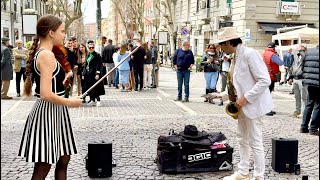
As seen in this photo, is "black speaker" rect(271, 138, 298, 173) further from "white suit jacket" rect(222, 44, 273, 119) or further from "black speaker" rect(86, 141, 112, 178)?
"black speaker" rect(86, 141, 112, 178)

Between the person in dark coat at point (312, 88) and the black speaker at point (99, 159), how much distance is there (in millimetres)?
3504

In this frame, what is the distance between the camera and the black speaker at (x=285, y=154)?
5129mm

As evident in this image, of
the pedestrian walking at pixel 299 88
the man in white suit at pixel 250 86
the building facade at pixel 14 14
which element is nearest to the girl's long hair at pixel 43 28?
the man in white suit at pixel 250 86

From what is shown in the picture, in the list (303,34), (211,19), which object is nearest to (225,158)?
(303,34)

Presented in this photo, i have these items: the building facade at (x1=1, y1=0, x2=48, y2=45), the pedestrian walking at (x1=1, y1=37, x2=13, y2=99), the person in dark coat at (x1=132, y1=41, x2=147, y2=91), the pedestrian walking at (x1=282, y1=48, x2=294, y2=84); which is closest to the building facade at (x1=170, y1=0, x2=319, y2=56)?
the pedestrian walking at (x1=282, y1=48, x2=294, y2=84)

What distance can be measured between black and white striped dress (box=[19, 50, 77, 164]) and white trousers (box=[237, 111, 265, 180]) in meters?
1.99

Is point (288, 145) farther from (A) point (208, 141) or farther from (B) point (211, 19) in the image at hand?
(B) point (211, 19)

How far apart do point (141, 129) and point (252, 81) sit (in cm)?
401

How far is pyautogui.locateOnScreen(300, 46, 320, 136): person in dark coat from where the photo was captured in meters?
6.75

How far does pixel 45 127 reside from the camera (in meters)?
3.36

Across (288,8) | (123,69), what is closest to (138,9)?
(288,8)

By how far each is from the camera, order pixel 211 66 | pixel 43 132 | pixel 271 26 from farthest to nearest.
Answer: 1. pixel 271 26
2. pixel 211 66
3. pixel 43 132

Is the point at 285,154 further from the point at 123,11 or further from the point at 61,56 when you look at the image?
the point at 123,11

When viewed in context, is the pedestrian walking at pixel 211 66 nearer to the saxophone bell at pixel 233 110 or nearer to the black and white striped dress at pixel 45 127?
the saxophone bell at pixel 233 110
